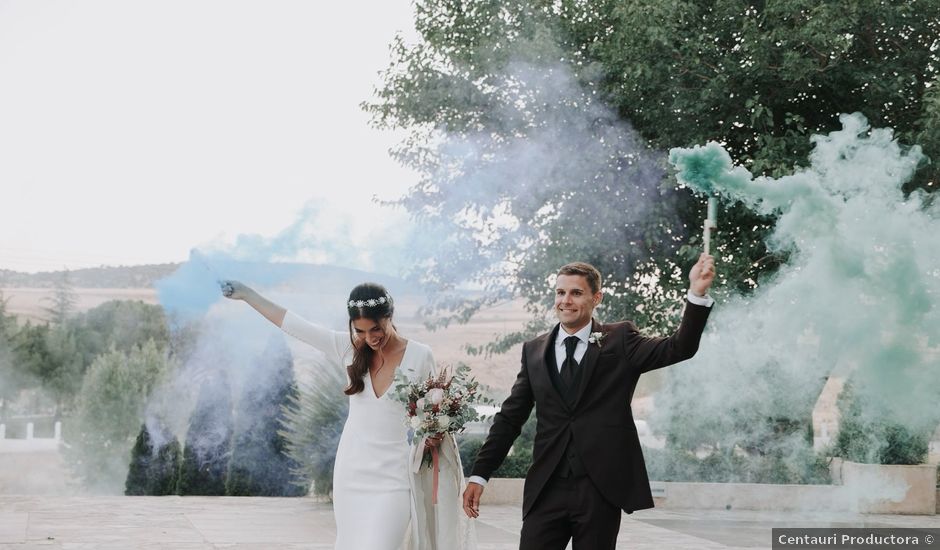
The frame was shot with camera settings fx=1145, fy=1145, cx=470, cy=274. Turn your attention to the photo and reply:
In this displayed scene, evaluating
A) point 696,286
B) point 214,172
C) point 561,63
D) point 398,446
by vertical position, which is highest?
point 561,63

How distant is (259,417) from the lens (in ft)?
53.4

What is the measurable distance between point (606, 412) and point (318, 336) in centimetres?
150

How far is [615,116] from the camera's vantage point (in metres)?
15.4

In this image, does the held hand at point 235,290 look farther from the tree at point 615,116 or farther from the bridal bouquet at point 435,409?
the tree at point 615,116

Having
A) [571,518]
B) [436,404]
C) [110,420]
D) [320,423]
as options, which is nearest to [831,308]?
[320,423]

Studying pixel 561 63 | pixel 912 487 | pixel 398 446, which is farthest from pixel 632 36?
pixel 398 446

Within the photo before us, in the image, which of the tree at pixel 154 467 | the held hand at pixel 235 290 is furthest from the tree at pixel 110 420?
the held hand at pixel 235 290

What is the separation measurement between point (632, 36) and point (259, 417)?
7357mm

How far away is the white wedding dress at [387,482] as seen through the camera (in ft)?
16.9

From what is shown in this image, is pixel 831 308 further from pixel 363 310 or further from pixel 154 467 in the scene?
pixel 154 467

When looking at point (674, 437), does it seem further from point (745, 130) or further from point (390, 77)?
point (390, 77)

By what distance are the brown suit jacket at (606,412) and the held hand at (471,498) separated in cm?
30

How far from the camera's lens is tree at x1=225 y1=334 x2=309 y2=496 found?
1603cm

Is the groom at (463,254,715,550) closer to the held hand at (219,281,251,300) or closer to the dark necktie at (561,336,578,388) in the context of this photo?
the dark necktie at (561,336,578,388)
